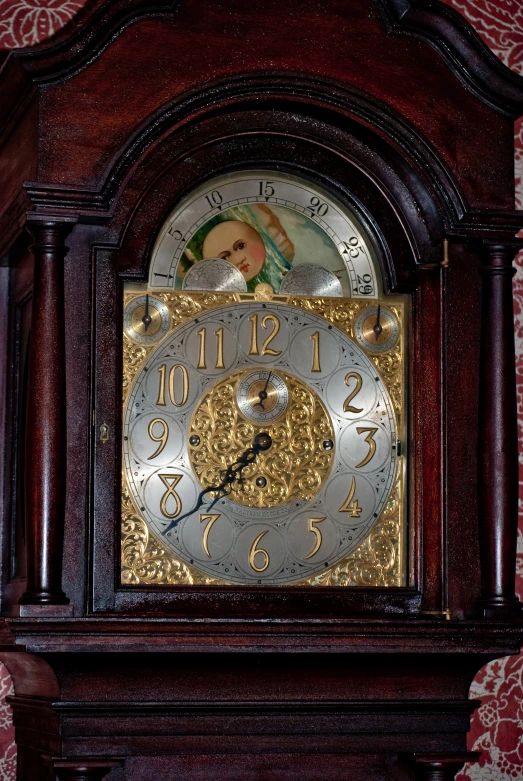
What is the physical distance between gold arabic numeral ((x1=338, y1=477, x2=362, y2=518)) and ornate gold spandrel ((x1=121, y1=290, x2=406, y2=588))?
37mm

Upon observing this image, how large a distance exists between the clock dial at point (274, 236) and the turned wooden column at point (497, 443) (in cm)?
19

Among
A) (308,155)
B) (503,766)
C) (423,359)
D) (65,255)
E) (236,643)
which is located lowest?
(503,766)

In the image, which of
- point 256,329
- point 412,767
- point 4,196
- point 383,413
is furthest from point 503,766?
point 4,196

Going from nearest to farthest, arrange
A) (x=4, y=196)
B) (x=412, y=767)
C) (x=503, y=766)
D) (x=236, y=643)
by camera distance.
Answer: (x=236, y=643), (x=412, y=767), (x=4, y=196), (x=503, y=766)

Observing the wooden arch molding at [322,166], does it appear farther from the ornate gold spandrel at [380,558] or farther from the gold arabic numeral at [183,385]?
the ornate gold spandrel at [380,558]

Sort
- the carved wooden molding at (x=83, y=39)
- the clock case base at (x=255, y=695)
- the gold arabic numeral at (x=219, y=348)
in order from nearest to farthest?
the clock case base at (x=255, y=695), the carved wooden molding at (x=83, y=39), the gold arabic numeral at (x=219, y=348)

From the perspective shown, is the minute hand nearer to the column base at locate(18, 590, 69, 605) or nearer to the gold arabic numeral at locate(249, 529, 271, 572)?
the gold arabic numeral at locate(249, 529, 271, 572)

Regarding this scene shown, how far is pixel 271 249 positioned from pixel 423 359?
0.30 meters

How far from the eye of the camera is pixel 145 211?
7.16 feet

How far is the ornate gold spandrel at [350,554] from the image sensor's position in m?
2.13

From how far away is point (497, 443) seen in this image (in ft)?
7.26

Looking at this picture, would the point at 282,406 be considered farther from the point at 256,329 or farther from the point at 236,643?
the point at 236,643

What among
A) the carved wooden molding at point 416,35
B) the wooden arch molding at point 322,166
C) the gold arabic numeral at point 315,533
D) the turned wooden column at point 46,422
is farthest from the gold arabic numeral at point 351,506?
the carved wooden molding at point 416,35

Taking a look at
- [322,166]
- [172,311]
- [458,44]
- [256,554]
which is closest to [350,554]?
[256,554]
